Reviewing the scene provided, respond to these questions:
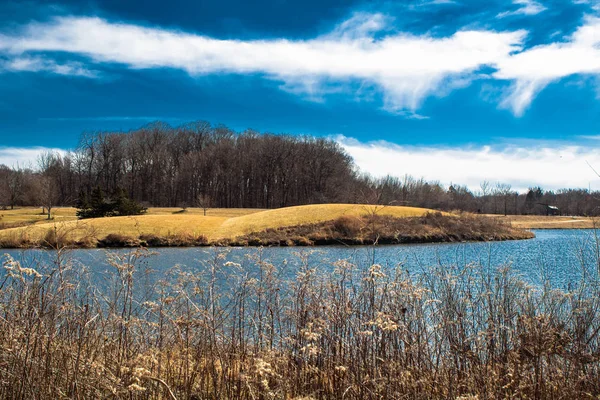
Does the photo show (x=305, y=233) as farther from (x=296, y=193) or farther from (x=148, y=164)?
(x=148, y=164)

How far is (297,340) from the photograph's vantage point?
175 inches

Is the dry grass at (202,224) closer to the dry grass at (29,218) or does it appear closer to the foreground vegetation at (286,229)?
the foreground vegetation at (286,229)

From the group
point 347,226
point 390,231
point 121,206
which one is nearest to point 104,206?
point 121,206

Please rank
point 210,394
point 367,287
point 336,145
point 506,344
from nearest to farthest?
point 210,394, point 506,344, point 367,287, point 336,145

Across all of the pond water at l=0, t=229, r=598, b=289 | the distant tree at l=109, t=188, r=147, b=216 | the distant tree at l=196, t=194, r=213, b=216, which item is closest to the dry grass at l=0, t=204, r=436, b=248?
the distant tree at l=109, t=188, r=147, b=216

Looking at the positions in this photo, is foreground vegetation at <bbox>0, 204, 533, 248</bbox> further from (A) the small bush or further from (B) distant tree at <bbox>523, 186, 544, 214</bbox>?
(B) distant tree at <bbox>523, 186, 544, 214</bbox>

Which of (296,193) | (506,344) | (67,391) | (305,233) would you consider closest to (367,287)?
(506,344)

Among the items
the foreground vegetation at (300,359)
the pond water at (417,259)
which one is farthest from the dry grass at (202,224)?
the foreground vegetation at (300,359)

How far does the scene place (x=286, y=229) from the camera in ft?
128

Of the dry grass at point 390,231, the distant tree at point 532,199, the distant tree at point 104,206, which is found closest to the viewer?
the dry grass at point 390,231

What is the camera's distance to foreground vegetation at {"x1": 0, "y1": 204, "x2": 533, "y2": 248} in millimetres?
35031

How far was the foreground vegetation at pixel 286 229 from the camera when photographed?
115ft

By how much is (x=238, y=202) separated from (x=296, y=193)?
1150cm

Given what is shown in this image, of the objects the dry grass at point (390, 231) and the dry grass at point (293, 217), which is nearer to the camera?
the dry grass at point (390, 231)
